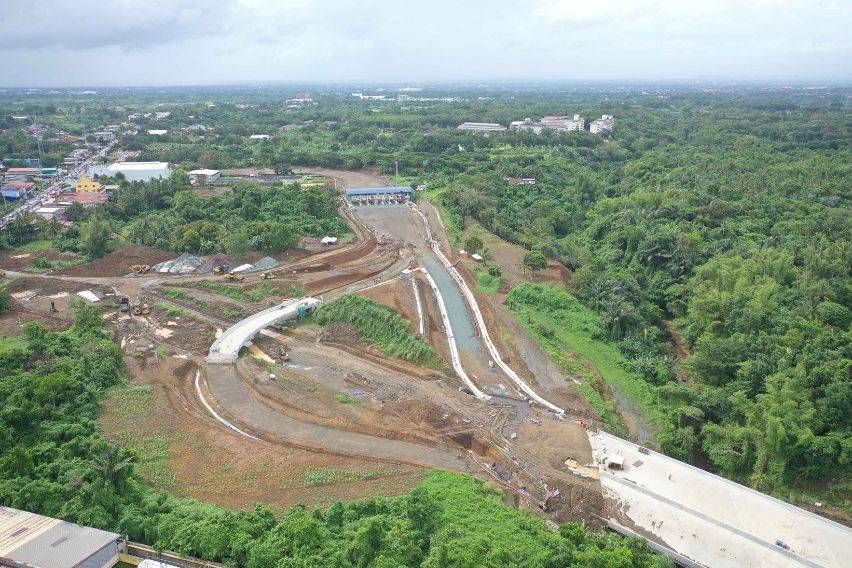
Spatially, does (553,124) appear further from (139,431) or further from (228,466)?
(228,466)

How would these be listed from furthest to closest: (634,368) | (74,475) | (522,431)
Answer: (634,368) → (522,431) → (74,475)

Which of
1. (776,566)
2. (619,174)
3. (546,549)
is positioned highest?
(619,174)

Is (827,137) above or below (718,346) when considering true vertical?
above

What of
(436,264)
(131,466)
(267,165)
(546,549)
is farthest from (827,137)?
(131,466)

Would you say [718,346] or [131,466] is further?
[718,346]

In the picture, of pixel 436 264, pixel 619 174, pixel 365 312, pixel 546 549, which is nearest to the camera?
pixel 546 549

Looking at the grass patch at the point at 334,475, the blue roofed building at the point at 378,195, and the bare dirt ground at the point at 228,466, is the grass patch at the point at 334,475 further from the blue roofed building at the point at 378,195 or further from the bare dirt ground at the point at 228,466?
the blue roofed building at the point at 378,195

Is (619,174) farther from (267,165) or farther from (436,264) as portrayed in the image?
(267,165)
